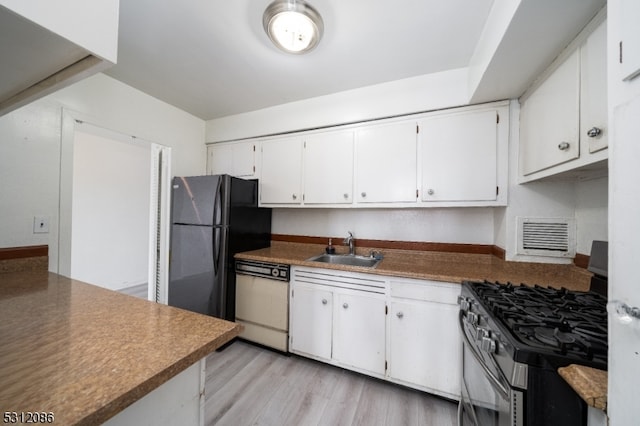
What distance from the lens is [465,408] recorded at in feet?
4.27

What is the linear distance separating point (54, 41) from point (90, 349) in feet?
2.50

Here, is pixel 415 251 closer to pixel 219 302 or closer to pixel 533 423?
pixel 533 423

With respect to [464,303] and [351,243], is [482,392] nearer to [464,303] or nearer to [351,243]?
[464,303]

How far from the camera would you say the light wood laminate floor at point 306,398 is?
148 centimetres

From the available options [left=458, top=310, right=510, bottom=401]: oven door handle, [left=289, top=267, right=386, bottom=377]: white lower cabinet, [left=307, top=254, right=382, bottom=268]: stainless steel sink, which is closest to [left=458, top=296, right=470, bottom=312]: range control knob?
[left=458, top=310, right=510, bottom=401]: oven door handle

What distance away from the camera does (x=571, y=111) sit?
44.9 inches

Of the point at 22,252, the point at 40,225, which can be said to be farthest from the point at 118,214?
the point at 22,252

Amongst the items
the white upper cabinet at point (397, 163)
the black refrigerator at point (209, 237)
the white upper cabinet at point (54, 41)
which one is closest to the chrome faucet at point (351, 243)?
the white upper cabinet at point (397, 163)

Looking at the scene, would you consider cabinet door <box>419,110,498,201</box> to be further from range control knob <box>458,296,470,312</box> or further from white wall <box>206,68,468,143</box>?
range control knob <box>458,296,470,312</box>

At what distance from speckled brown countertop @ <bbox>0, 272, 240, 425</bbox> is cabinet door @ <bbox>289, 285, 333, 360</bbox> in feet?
3.99

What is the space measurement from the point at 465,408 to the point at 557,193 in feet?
4.94

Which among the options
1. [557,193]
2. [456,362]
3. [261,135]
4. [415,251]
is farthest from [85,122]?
[557,193]

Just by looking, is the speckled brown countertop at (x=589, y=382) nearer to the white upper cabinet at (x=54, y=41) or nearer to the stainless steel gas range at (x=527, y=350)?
the stainless steel gas range at (x=527, y=350)

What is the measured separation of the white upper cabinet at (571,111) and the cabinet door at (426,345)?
1.05 meters
